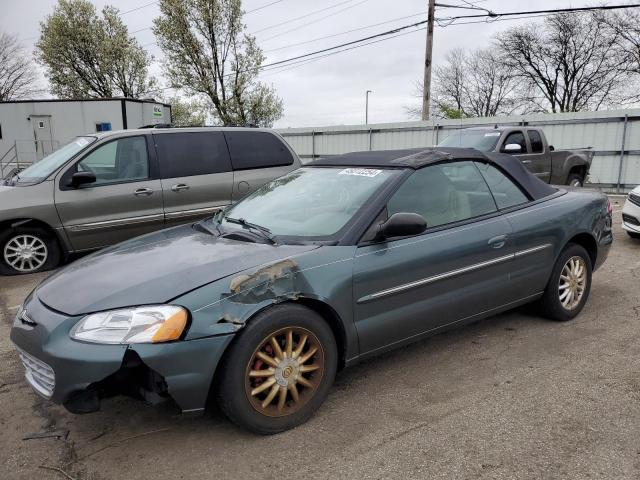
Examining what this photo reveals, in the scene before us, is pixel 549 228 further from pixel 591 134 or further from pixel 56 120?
pixel 56 120

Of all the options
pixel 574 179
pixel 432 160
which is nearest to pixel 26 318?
pixel 432 160

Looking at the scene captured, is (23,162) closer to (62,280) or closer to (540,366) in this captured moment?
(62,280)

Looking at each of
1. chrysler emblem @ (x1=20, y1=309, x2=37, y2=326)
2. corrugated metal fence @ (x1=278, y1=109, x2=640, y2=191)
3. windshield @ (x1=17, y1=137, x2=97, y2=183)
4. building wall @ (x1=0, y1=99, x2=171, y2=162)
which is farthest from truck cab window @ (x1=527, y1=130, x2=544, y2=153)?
building wall @ (x1=0, y1=99, x2=171, y2=162)

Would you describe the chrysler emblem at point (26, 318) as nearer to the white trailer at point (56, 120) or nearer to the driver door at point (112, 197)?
the driver door at point (112, 197)

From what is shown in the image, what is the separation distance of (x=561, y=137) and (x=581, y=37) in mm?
25731

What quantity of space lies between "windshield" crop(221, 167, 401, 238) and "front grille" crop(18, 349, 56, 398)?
4.57 feet

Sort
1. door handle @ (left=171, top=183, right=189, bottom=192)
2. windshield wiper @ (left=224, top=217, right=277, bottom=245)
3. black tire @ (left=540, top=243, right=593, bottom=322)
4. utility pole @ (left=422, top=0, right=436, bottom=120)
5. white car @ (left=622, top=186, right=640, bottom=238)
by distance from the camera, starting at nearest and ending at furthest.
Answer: windshield wiper @ (left=224, top=217, right=277, bottom=245) → black tire @ (left=540, top=243, right=593, bottom=322) → door handle @ (left=171, top=183, right=189, bottom=192) → white car @ (left=622, top=186, right=640, bottom=238) → utility pole @ (left=422, top=0, right=436, bottom=120)

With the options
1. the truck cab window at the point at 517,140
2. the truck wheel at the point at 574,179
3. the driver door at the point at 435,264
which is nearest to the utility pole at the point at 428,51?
the truck wheel at the point at 574,179

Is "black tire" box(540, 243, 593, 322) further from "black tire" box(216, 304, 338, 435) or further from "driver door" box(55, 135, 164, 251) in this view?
"driver door" box(55, 135, 164, 251)

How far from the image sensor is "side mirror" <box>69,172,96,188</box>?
5.81 metres

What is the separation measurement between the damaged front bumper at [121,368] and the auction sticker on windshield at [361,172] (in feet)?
4.95

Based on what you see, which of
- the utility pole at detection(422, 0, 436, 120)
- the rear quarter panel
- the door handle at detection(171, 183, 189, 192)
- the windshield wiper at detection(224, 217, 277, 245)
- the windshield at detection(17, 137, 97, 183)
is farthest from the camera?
the utility pole at detection(422, 0, 436, 120)

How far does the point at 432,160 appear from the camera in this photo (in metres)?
3.47

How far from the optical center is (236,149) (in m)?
6.89
